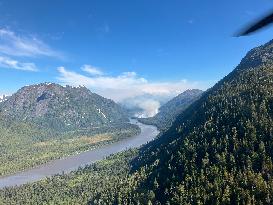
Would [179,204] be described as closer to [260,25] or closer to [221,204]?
[221,204]

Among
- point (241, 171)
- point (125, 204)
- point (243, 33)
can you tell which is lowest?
point (125, 204)

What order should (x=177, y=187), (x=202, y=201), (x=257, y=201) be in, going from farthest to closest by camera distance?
(x=177, y=187), (x=202, y=201), (x=257, y=201)

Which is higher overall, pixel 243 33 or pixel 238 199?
pixel 243 33

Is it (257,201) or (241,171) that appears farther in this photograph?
(241,171)

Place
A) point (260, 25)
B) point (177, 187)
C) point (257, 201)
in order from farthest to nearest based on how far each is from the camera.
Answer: point (177, 187), point (257, 201), point (260, 25)

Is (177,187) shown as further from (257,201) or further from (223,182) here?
(257,201)

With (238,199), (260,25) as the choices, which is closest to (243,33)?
(260,25)

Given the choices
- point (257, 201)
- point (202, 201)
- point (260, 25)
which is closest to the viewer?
point (260, 25)

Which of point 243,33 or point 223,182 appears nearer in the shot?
point 243,33

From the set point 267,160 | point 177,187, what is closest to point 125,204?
point 177,187
